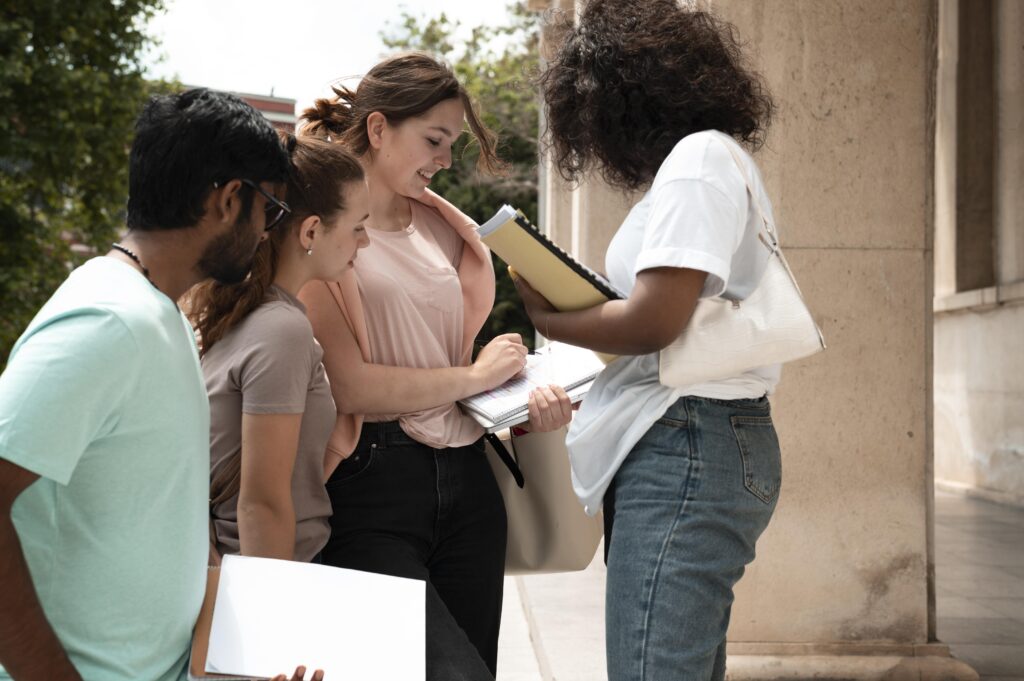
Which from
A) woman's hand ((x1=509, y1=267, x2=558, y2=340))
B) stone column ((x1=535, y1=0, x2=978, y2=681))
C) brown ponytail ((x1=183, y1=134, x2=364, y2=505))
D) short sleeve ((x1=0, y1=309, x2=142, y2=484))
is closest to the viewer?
short sleeve ((x1=0, y1=309, x2=142, y2=484))

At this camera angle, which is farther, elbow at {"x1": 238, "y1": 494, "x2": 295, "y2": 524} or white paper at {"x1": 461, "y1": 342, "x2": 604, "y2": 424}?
white paper at {"x1": 461, "y1": 342, "x2": 604, "y2": 424}

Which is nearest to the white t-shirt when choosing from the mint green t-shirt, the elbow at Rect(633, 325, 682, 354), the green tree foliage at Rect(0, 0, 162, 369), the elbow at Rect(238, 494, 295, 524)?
the elbow at Rect(633, 325, 682, 354)

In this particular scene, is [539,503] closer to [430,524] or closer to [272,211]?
[430,524]

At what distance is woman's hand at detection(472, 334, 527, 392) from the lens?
107 inches

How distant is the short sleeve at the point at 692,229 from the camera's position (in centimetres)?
197

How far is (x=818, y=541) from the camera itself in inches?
168

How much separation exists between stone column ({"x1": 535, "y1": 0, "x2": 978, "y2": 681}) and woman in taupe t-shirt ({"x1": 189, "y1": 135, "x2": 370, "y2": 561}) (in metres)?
2.23

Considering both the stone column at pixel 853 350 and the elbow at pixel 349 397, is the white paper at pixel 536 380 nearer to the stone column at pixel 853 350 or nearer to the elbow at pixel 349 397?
the elbow at pixel 349 397

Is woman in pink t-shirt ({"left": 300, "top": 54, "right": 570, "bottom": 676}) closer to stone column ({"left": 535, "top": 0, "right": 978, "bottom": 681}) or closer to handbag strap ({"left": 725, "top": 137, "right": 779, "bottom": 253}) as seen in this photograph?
handbag strap ({"left": 725, "top": 137, "right": 779, "bottom": 253})

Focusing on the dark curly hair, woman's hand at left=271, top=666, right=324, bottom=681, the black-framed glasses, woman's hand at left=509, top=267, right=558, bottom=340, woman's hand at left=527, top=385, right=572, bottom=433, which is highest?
the dark curly hair

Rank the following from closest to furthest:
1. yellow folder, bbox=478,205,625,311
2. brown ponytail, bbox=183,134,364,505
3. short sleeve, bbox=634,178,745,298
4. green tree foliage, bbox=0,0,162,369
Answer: short sleeve, bbox=634,178,745,298
yellow folder, bbox=478,205,625,311
brown ponytail, bbox=183,134,364,505
green tree foliage, bbox=0,0,162,369

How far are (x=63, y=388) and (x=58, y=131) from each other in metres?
19.7

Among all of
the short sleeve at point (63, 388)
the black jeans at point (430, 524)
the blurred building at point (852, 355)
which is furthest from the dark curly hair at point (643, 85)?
the blurred building at point (852, 355)

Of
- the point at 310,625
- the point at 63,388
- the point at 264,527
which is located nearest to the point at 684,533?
the point at 310,625
